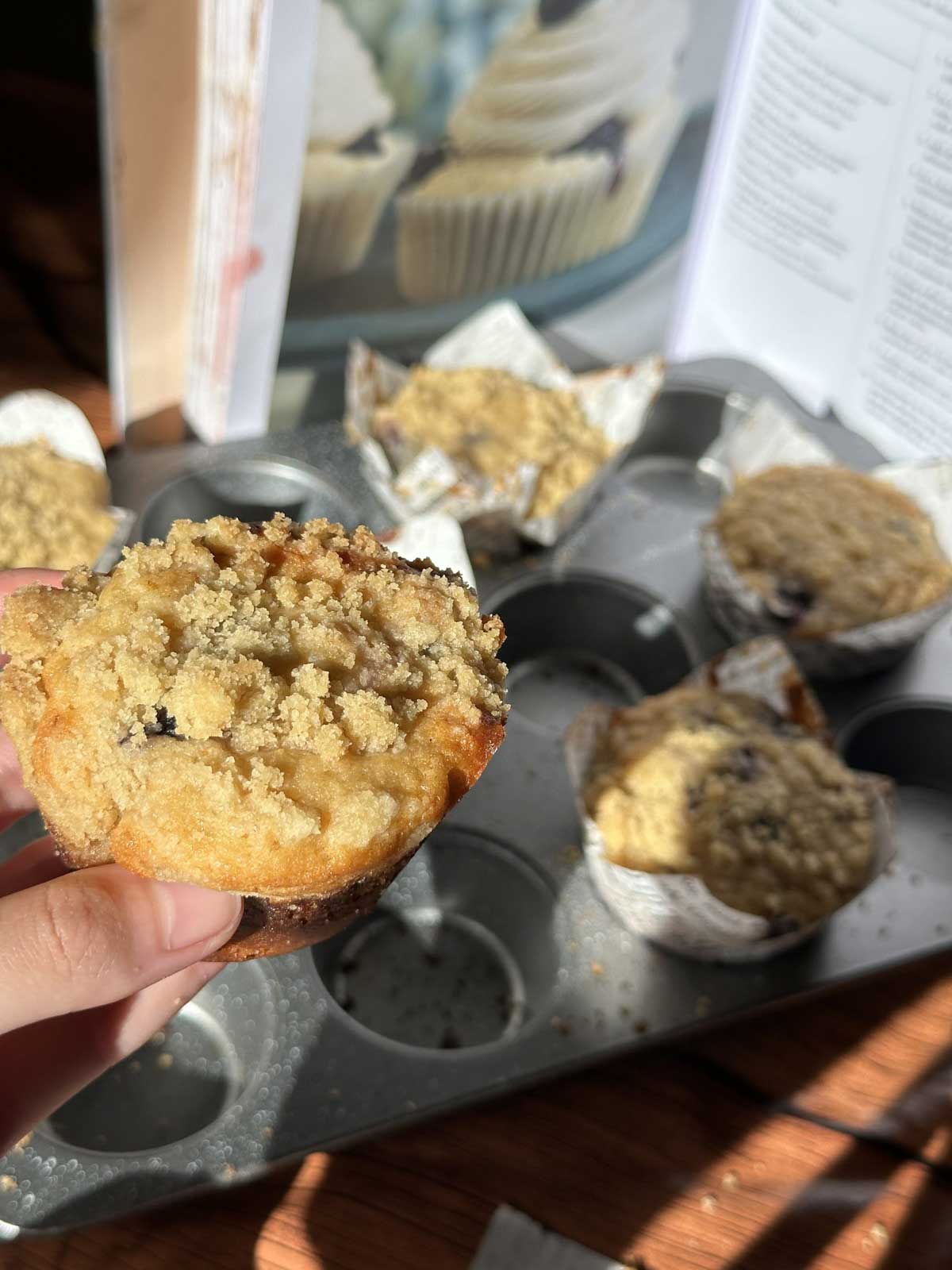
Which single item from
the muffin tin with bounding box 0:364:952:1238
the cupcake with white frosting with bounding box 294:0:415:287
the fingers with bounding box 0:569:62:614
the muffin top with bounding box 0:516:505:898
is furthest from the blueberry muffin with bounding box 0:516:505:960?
the cupcake with white frosting with bounding box 294:0:415:287

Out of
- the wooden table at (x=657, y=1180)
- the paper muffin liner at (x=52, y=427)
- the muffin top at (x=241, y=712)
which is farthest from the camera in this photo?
the paper muffin liner at (x=52, y=427)

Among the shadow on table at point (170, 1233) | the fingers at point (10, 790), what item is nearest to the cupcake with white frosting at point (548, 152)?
the fingers at point (10, 790)

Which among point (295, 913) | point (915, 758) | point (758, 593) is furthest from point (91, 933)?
point (915, 758)

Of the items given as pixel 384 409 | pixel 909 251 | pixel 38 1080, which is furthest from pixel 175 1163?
pixel 909 251

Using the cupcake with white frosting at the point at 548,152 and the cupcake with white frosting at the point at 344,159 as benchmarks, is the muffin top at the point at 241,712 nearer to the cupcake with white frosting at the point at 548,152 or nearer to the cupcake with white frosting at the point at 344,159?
the cupcake with white frosting at the point at 344,159

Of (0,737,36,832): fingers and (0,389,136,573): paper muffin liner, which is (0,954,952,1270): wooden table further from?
(0,389,136,573): paper muffin liner

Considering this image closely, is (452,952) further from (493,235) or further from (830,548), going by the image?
(493,235)
